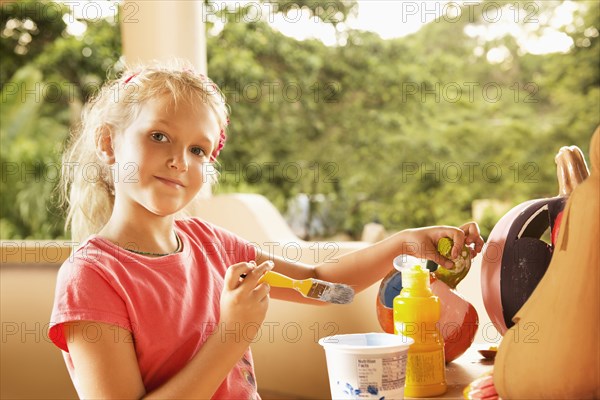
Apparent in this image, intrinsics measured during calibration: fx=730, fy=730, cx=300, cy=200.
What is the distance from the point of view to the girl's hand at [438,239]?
113 centimetres

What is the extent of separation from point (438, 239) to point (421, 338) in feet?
0.74

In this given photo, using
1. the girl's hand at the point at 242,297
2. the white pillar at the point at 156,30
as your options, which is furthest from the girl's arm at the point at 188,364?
the white pillar at the point at 156,30

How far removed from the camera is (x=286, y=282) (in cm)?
100

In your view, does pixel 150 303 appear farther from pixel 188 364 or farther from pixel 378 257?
pixel 378 257

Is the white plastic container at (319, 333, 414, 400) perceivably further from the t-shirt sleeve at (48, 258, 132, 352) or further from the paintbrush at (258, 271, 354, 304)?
the t-shirt sleeve at (48, 258, 132, 352)

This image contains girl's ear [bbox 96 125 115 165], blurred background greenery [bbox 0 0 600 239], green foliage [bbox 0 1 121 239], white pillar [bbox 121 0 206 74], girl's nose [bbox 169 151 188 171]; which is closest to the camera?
girl's nose [bbox 169 151 188 171]

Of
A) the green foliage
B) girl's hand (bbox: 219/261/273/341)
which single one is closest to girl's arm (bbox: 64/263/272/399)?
girl's hand (bbox: 219/261/273/341)

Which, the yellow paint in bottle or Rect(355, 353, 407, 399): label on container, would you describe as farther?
the yellow paint in bottle

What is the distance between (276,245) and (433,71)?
18.3ft

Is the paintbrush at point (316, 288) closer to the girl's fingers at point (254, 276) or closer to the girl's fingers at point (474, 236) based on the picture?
the girl's fingers at point (254, 276)

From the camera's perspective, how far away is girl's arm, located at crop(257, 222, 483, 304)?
1.15 metres

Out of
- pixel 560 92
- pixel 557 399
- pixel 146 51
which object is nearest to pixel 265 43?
pixel 560 92

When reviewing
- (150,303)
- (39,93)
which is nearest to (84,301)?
(150,303)

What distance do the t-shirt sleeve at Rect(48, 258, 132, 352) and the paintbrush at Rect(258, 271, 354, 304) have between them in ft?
0.73
